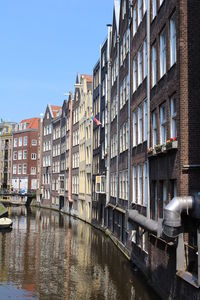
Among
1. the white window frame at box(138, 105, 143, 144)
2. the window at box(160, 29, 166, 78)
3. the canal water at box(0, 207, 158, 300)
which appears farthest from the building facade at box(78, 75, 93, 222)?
the window at box(160, 29, 166, 78)

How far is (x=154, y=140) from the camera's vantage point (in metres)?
19.7

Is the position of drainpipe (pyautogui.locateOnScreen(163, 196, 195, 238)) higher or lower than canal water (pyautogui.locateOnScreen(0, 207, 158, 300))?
higher

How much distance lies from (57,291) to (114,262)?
7294 mm

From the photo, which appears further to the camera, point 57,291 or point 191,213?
point 57,291

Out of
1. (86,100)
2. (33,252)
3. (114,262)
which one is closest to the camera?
(114,262)

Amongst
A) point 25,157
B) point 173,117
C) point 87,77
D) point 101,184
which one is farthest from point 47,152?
point 173,117

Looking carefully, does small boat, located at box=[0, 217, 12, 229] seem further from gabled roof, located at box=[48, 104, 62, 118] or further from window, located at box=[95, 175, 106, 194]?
gabled roof, located at box=[48, 104, 62, 118]

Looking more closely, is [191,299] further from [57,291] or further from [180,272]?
[57,291]

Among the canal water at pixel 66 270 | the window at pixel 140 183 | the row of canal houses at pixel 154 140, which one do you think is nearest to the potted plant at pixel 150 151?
the row of canal houses at pixel 154 140

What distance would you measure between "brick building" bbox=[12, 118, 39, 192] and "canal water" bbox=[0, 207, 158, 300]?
6126 cm

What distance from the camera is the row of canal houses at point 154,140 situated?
14414 mm

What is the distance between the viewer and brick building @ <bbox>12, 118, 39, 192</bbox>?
98938mm

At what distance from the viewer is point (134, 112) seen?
25359mm

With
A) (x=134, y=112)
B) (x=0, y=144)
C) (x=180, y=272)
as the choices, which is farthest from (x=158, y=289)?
(x=0, y=144)
